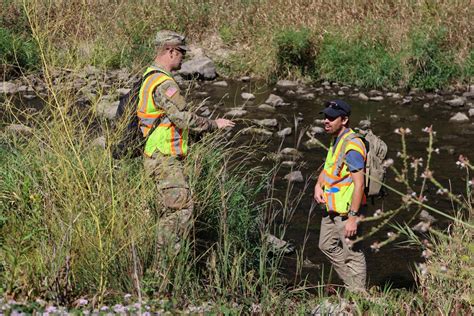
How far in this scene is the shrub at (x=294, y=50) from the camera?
1591 centimetres

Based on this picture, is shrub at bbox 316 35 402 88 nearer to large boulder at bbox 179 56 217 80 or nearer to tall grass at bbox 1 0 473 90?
tall grass at bbox 1 0 473 90

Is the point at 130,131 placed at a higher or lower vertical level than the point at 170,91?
lower

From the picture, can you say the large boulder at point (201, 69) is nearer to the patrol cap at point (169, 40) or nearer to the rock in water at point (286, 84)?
the rock in water at point (286, 84)

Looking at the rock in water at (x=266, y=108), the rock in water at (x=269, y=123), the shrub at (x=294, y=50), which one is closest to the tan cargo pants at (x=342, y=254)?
the rock in water at (x=269, y=123)

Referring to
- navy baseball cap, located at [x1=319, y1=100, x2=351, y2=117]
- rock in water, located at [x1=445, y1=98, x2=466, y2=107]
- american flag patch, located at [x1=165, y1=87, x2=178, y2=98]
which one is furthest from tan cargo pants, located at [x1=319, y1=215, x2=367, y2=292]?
rock in water, located at [x1=445, y1=98, x2=466, y2=107]

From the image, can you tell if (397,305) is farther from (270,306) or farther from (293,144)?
(293,144)

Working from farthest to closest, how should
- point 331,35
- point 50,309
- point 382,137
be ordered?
point 331,35 < point 382,137 < point 50,309

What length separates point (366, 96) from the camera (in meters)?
14.9

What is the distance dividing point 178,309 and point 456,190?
617 centimetres

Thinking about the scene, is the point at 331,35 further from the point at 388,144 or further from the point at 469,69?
the point at 388,144

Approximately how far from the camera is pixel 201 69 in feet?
54.0

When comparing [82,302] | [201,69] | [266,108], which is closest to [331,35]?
[201,69]

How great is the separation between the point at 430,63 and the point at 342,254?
9618 mm

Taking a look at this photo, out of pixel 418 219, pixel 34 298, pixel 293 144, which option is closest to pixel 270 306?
pixel 34 298
